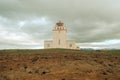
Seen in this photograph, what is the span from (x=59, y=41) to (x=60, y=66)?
2244cm

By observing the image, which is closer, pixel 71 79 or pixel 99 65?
pixel 71 79

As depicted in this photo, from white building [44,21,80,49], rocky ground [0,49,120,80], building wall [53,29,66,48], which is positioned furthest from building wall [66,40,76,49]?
rocky ground [0,49,120,80]

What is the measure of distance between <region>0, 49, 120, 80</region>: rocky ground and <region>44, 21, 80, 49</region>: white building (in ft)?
61.3

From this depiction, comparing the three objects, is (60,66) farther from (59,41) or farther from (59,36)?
(59,36)

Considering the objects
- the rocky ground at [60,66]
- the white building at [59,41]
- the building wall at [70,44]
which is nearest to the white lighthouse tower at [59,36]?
the white building at [59,41]

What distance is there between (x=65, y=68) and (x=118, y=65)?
18.1 ft

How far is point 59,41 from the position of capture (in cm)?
4059

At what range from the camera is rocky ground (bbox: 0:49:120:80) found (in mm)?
17188

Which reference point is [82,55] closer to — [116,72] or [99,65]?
[99,65]

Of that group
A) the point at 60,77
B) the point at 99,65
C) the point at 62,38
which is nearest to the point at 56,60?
the point at 60,77

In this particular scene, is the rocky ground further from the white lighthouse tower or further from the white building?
the white lighthouse tower

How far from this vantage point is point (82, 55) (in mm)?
20422

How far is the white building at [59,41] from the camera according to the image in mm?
40031

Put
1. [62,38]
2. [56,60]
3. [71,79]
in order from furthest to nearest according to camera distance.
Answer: [62,38] < [56,60] < [71,79]
